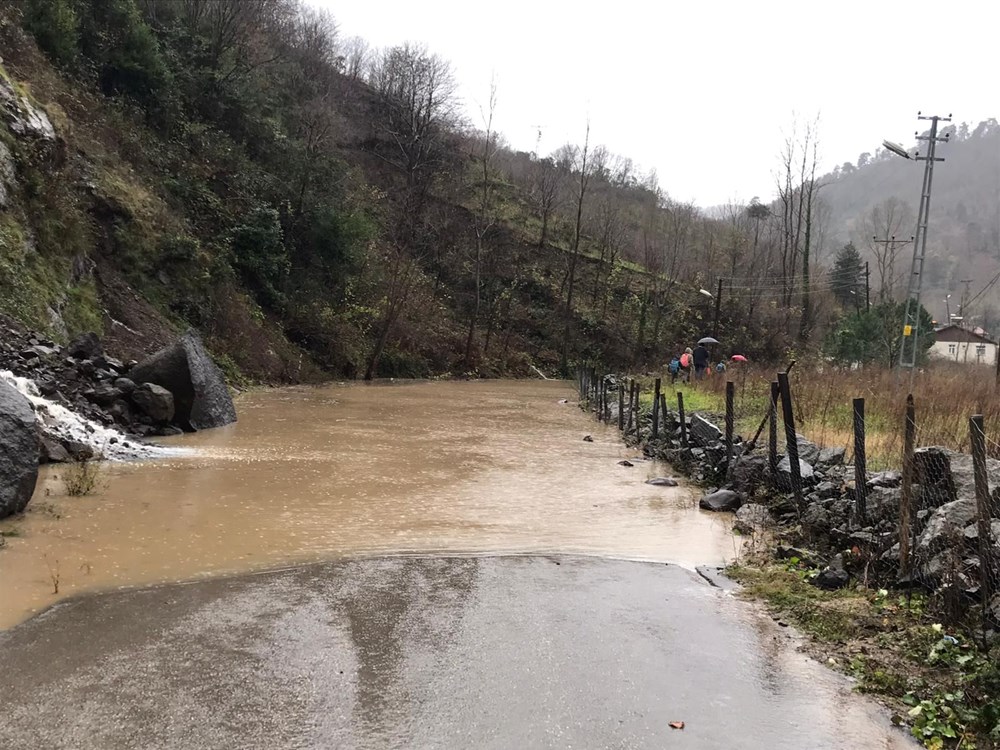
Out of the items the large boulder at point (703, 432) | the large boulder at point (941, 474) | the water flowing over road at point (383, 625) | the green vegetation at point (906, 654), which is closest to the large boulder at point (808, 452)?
the water flowing over road at point (383, 625)

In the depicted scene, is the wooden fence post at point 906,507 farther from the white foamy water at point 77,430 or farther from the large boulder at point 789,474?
the white foamy water at point 77,430

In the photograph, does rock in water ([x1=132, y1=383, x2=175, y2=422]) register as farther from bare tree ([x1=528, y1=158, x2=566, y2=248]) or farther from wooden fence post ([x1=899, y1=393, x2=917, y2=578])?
bare tree ([x1=528, y1=158, x2=566, y2=248])

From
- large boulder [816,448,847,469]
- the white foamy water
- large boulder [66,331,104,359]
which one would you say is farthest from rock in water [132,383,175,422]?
large boulder [816,448,847,469]

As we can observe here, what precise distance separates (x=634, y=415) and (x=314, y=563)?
41.2ft

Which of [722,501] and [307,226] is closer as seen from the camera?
[722,501]

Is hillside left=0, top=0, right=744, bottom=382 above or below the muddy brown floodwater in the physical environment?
Answer: above

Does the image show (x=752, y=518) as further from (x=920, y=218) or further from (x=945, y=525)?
(x=920, y=218)

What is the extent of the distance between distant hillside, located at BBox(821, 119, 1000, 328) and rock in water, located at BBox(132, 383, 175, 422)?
79354 mm

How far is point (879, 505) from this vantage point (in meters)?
7.12

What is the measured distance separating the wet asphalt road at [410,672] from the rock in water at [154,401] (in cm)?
812

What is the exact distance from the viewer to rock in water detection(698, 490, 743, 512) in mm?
10016

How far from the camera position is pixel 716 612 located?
6254 millimetres

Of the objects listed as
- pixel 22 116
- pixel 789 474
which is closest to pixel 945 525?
pixel 789 474

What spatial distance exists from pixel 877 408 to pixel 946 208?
124 metres
